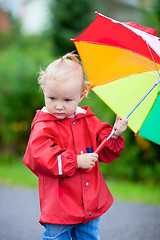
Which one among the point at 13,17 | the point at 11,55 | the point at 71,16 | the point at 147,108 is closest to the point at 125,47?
the point at 147,108

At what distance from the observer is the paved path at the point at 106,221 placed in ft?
12.6

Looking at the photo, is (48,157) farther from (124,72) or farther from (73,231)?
(124,72)

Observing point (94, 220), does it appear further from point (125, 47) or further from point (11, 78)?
point (11, 78)

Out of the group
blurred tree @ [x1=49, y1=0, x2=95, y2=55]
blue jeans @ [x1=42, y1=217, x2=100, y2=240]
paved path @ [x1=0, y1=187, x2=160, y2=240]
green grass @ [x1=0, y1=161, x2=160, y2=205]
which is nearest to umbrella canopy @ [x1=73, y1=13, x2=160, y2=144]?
blue jeans @ [x1=42, y1=217, x2=100, y2=240]

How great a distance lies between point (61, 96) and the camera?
84.6 inches

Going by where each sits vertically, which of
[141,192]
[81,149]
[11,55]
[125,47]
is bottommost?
[141,192]

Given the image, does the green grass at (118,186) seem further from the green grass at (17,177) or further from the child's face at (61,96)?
the child's face at (61,96)

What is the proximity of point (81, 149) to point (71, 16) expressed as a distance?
1120 centimetres

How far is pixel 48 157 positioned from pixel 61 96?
1.28 ft

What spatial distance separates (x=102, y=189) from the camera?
7.68 feet

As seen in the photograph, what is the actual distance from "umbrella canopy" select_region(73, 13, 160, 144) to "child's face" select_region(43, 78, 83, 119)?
0.49 m

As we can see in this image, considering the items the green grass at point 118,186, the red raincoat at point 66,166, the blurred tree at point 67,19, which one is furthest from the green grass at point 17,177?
the blurred tree at point 67,19

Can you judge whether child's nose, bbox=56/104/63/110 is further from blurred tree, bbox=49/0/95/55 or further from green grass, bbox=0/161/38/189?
blurred tree, bbox=49/0/95/55

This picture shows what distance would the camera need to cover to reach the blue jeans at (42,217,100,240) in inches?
86.0
